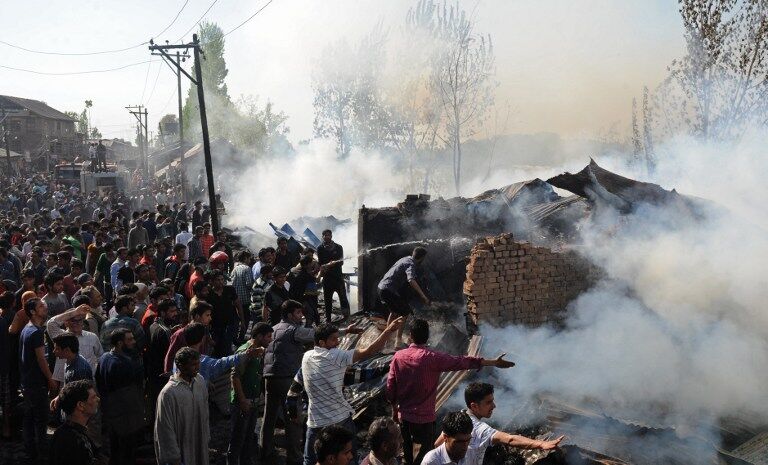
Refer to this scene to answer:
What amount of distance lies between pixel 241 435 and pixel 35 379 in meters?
1.97

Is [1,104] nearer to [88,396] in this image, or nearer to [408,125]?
[408,125]

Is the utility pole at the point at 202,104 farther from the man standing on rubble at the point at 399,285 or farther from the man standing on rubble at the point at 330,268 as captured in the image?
the man standing on rubble at the point at 399,285

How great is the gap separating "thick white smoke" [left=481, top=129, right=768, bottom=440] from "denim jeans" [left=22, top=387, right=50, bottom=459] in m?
4.40

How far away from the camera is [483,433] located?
12.5 feet

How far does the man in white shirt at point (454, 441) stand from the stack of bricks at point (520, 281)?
4515mm

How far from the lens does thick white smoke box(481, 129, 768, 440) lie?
6645 millimetres

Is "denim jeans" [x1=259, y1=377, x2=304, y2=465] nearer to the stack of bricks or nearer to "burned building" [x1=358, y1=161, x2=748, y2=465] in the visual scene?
"burned building" [x1=358, y1=161, x2=748, y2=465]

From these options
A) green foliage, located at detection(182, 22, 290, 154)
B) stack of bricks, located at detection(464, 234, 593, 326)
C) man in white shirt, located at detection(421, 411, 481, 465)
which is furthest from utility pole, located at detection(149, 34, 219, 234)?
green foliage, located at detection(182, 22, 290, 154)

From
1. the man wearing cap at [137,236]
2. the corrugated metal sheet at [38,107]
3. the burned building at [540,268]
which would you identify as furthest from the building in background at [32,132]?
the burned building at [540,268]

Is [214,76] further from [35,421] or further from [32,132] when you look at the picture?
[35,421]

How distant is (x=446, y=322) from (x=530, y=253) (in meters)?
1.82

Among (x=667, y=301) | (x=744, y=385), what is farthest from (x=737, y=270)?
(x=744, y=385)

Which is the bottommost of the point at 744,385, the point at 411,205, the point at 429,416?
the point at 744,385

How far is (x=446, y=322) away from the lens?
9359 mm
